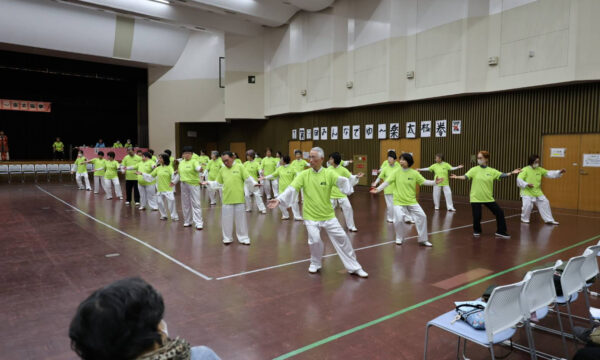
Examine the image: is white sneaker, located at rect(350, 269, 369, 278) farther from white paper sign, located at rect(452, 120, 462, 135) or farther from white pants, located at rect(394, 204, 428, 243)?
white paper sign, located at rect(452, 120, 462, 135)

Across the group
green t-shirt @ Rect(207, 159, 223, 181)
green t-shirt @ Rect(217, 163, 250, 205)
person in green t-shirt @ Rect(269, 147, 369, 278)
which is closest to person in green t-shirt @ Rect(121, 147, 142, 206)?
green t-shirt @ Rect(207, 159, 223, 181)

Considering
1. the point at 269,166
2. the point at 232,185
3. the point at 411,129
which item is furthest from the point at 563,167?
the point at 232,185

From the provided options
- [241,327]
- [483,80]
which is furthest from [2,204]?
[483,80]

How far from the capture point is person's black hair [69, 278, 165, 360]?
1369 millimetres

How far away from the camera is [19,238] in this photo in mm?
9141

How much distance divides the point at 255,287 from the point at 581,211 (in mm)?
12567

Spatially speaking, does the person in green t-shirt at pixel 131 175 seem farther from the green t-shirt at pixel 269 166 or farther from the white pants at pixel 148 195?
the green t-shirt at pixel 269 166

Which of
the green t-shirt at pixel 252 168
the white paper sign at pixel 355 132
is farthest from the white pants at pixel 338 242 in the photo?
the white paper sign at pixel 355 132

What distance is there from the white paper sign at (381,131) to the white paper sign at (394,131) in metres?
0.38

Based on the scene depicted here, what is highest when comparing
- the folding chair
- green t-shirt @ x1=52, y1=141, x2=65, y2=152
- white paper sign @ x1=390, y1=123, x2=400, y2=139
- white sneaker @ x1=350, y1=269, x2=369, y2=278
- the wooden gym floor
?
white paper sign @ x1=390, y1=123, x2=400, y2=139

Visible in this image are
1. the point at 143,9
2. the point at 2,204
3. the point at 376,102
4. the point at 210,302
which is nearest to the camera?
the point at 210,302

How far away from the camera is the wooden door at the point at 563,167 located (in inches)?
520

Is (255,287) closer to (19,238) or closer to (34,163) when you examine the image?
(19,238)

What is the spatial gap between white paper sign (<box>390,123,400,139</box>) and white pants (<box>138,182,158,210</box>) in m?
11.0
